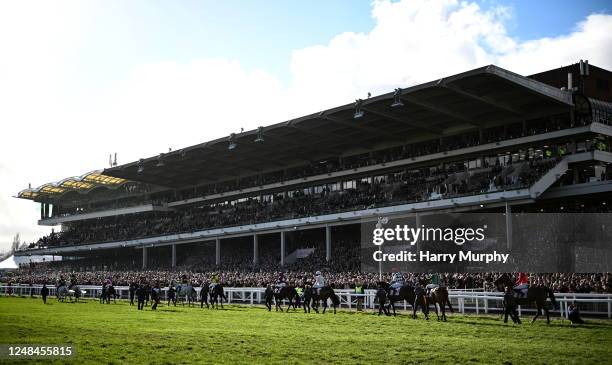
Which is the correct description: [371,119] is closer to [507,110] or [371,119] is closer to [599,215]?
[507,110]

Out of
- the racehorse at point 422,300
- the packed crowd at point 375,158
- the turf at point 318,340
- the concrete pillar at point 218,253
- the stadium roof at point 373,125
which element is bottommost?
the turf at point 318,340

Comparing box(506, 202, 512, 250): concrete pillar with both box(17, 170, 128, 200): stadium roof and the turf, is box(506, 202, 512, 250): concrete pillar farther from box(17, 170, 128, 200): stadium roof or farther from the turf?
box(17, 170, 128, 200): stadium roof

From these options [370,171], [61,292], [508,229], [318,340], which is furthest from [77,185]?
[318,340]

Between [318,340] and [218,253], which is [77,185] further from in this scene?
[318,340]

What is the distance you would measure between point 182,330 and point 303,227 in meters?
34.7

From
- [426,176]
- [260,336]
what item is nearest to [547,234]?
[426,176]

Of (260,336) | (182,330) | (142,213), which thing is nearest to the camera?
(260,336)

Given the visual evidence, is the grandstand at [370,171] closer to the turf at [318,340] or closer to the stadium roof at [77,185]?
the stadium roof at [77,185]

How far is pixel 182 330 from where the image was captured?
16547 mm

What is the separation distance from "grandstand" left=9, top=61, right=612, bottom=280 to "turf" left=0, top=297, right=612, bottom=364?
816 inches

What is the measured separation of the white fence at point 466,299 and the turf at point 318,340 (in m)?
1.70

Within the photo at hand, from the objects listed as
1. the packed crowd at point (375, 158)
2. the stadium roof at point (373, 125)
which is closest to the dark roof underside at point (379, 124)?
the stadium roof at point (373, 125)

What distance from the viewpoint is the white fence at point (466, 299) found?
20.1m

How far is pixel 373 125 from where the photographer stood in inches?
1825
